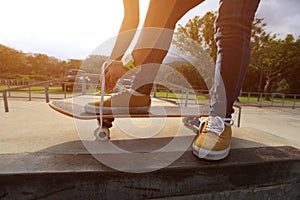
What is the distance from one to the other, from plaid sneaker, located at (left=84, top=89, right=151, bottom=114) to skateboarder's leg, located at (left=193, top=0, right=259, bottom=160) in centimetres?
39

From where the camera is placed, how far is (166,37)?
1.03 meters

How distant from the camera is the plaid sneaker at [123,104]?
86 centimetres

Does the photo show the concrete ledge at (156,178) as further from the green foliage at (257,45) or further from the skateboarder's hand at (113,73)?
the green foliage at (257,45)

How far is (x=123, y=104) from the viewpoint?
2.94 feet

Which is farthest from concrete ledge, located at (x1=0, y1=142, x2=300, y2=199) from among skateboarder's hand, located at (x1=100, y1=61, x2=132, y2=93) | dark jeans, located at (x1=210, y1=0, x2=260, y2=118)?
skateboarder's hand, located at (x1=100, y1=61, x2=132, y2=93)

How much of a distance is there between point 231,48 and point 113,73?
527 mm

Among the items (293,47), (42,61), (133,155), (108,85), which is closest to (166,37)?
(108,85)

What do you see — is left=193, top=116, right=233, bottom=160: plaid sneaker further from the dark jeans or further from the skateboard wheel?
the skateboard wheel

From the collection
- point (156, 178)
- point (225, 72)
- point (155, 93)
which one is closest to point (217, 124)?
point (225, 72)

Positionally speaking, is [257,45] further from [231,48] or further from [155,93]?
[231,48]

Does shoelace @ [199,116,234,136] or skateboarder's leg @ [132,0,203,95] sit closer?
shoelace @ [199,116,234,136]

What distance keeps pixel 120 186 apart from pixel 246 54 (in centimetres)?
64

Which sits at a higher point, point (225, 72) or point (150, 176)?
point (225, 72)

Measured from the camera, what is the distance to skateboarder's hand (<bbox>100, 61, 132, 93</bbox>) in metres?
→ 0.83
